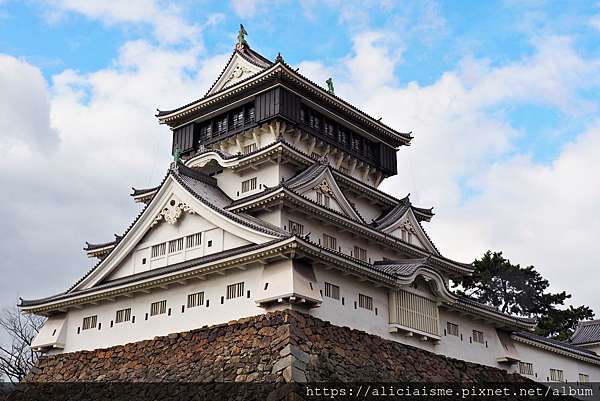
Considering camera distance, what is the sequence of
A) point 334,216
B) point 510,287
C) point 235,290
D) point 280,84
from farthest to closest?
point 510,287, point 280,84, point 334,216, point 235,290

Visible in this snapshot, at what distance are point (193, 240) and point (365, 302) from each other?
6.47 metres

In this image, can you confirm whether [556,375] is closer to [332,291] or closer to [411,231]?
[411,231]

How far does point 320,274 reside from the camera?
827 inches

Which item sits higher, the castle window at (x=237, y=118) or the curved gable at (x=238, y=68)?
the curved gable at (x=238, y=68)

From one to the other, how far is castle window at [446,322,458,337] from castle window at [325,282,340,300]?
20.9ft

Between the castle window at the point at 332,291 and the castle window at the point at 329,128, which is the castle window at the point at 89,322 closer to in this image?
the castle window at the point at 332,291

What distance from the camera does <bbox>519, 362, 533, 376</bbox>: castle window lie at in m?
29.2

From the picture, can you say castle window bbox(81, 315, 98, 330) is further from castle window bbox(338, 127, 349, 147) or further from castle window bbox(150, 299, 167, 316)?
castle window bbox(338, 127, 349, 147)

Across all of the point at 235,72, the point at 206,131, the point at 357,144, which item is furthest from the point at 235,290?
the point at 235,72

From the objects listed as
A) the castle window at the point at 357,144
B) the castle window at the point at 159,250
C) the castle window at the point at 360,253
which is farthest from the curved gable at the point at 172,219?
the castle window at the point at 357,144

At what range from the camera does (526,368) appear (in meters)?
29.5

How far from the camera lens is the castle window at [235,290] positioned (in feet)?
69.6

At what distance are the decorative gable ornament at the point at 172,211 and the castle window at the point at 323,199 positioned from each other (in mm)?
4898

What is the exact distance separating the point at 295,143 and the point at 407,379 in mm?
11313
